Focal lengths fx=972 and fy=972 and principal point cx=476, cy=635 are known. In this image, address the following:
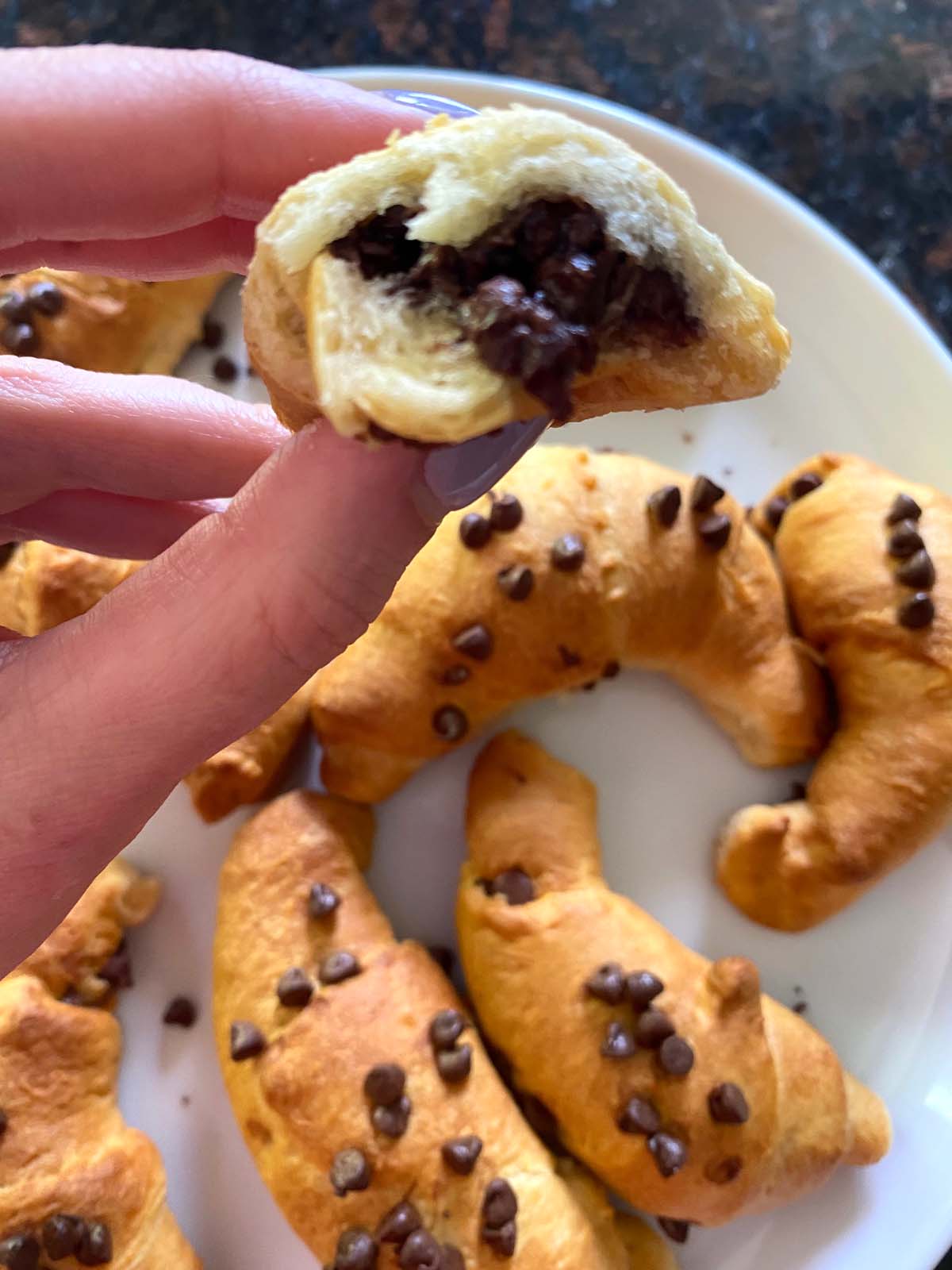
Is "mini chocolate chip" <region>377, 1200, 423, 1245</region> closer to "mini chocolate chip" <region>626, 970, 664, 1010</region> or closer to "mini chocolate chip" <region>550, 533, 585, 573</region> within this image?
"mini chocolate chip" <region>626, 970, 664, 1010</region>

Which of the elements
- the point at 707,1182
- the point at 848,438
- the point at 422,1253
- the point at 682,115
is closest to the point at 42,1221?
the point at 422,1253

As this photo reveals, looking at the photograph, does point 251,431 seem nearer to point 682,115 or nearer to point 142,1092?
point 142,1092

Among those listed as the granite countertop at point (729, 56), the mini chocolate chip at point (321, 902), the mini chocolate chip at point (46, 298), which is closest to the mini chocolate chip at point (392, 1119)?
the mini chocolate chip at point (321, 902)

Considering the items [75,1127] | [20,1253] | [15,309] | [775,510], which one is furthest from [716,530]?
[20,1253]

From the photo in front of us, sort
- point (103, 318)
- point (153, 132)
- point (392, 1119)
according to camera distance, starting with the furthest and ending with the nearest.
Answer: point (103, 318), point (392, 1119), point (153, 132)

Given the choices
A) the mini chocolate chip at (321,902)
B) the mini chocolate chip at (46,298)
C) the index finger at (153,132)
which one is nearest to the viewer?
the index finger at (153,132)

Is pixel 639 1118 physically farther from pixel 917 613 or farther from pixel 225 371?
pixel 225 371

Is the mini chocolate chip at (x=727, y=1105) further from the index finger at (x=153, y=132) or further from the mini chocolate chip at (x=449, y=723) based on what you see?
the index finger at (x=153, y=132)
